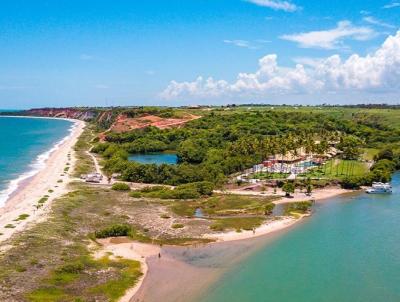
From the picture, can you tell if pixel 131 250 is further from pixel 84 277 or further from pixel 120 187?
pixel 120 187

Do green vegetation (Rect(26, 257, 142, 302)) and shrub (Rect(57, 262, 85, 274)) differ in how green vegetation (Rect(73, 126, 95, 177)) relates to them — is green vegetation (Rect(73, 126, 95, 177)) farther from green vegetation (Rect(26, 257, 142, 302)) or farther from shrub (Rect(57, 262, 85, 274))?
shrub (Rect(57, 262, 85, 274))

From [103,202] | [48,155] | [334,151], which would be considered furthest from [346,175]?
[48,155]

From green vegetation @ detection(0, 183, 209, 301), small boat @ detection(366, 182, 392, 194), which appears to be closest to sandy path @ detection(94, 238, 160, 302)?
green vegetation @ detection(0, 183, 209, 301)

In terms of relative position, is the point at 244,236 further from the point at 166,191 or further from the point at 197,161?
the point at 197,161

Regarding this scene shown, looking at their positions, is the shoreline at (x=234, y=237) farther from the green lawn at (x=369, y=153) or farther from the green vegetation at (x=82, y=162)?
the green lawn at (x=369, y=153)

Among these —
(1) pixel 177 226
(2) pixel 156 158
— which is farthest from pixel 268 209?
(2) pixel 156 158
